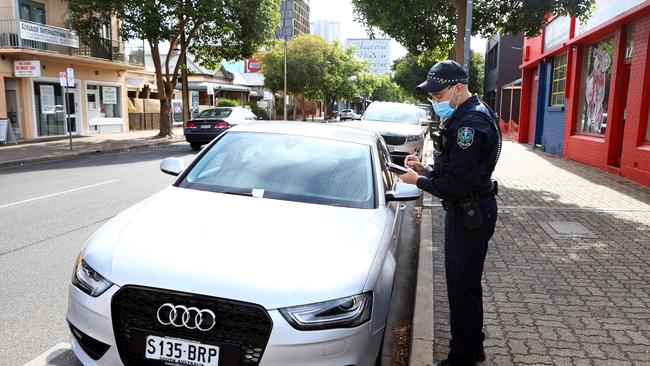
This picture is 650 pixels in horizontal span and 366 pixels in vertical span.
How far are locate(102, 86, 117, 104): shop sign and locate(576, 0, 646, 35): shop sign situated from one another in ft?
78.3

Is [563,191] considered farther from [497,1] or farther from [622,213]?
[497,1]

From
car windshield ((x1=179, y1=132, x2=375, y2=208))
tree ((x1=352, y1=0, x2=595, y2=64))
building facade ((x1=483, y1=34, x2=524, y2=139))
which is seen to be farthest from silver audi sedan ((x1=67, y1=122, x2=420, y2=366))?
building facade ((x1=483, y1=34, x2=524, y2=139))

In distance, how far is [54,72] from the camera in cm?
2506

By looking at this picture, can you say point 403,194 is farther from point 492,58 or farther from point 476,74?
point 476,74

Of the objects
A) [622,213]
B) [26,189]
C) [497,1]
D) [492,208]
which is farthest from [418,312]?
[497,1]

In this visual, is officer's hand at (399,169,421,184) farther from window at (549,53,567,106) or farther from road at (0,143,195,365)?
window at (549,53,567,106)

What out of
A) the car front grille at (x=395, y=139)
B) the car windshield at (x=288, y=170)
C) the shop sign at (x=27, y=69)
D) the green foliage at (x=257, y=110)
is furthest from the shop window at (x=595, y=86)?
the green foliage at (x=257, y=110)

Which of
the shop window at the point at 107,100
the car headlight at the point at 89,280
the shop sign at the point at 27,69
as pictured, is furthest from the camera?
the shop window at the point at 107,100

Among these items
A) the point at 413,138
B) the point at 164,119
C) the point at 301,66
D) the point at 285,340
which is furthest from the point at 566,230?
the point at 301,66

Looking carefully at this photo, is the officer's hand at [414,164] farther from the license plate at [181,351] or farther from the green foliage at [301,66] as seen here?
the green foliage at [301,66]

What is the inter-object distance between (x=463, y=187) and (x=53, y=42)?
2520cm

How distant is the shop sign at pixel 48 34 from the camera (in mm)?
22094

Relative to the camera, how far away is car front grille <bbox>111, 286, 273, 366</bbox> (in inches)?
99.3

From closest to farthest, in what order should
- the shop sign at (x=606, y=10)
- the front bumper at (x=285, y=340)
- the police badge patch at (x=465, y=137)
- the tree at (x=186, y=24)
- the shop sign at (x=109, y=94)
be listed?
the front bumper at (x=285, y=340) < the police badge patch at (x=465, y=137) < the shop sign at (x=606, y=10) < the tree at (x=186, y=24) < the shop sign at (x=109, y=94)
